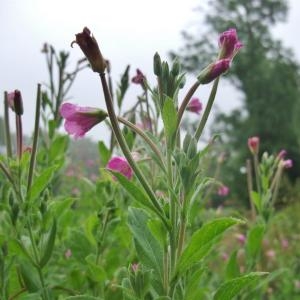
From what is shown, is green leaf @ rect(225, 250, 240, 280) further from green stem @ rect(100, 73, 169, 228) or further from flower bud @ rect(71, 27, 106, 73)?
flower bud @ rect(71, 27, 106, 73)

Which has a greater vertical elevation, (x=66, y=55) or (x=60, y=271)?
(x=66, y=55)

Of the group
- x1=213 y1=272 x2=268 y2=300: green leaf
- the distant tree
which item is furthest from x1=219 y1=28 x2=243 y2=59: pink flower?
the distant tree

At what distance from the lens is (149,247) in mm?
1111

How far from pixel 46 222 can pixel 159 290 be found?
54cm

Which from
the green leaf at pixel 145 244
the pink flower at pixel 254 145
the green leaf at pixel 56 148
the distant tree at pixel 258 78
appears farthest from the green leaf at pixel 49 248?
the distant tree at pixel 258 78

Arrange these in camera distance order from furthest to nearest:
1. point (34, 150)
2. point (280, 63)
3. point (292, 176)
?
point (280, 63) → point (292, 176) → point (34, 150)

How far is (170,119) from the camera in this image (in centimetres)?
102

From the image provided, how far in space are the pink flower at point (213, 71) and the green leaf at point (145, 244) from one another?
0.32 meters

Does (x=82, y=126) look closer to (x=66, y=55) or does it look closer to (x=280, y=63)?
(x=66, y=55)

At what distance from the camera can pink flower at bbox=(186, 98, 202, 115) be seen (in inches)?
63.6

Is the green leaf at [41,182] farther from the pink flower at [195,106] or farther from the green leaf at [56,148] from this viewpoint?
the green leaf at [56,148]

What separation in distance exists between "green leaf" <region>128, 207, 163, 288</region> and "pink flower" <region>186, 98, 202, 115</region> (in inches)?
20.6

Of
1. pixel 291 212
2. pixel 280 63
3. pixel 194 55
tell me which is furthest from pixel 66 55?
pixel 194 55

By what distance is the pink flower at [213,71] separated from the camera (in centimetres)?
104
